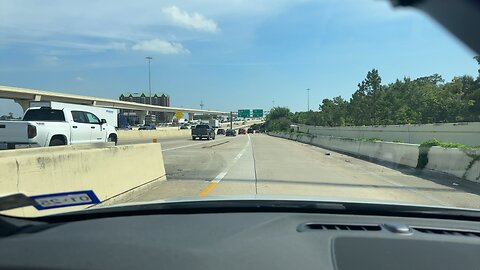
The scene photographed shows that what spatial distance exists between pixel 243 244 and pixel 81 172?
23.5 feet

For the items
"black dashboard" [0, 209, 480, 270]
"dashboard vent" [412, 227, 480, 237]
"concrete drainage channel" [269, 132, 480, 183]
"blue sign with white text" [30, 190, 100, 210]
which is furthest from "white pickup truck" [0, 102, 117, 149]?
"dashboard vent" [412, 227, 480, 237]

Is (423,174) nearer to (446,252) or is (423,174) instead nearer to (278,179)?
(278,179)

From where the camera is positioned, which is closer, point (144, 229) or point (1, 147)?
point (144, 229)

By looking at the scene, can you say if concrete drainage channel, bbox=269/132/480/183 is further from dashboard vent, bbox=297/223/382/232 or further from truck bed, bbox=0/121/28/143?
truck bed, bbox=0/121/28/143

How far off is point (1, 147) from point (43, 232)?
16.9 meters

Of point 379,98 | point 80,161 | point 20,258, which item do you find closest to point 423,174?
point 80,161

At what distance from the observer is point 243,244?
2.75 m

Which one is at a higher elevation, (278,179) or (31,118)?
(31,118)

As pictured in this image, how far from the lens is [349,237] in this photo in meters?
2.94

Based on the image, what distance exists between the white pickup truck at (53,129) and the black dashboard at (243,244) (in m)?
16.2

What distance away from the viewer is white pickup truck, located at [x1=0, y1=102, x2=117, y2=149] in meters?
18.1

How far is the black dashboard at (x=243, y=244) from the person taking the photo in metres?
2.54

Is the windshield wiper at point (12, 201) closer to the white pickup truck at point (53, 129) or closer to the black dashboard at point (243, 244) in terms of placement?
the black dashboard at point (243, 244)

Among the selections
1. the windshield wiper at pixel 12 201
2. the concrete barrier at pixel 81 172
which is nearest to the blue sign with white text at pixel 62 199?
the windshield wiper at pixel 12 201
